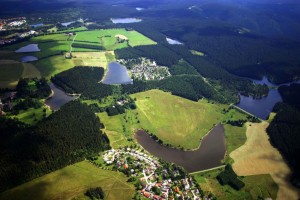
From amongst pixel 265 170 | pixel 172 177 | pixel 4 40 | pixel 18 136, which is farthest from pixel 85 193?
pixel 4 40

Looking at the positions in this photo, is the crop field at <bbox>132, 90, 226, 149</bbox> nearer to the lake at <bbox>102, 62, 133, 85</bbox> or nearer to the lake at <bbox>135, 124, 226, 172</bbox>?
the lake at <bbox>135, 124, 226, 172</bbox>

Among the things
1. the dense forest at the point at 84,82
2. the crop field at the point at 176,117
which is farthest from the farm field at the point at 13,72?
the crop field at the point at 176,117

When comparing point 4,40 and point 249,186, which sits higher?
point 4,40

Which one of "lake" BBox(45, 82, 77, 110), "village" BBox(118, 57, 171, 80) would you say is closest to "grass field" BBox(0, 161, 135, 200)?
"lake" BBox(45, 82, 77, 110)

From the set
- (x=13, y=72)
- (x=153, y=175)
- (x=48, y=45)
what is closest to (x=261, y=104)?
(x=153, y=175)

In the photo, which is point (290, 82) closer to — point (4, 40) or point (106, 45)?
point (106, 45)

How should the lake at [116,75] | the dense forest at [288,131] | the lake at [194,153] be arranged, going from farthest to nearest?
the lake at [116,75] < the dense forest at [288,131] < the lake at [194,153]

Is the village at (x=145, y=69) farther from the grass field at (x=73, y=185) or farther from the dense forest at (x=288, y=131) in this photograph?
the grass field at (x=73, y=185)
